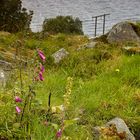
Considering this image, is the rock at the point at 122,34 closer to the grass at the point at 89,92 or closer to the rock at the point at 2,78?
the grass at the point at 89,92

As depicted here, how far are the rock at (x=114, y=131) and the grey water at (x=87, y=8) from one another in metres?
18.7

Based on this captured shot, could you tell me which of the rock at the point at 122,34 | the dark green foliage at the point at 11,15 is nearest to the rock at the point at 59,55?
the rock at the point at 122,34

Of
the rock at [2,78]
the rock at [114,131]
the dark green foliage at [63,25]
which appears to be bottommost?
the dark green foliage at [63,25]

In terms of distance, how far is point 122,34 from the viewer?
462 inches

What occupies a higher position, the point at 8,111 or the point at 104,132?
the point at 8,111

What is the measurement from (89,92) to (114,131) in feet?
4.13

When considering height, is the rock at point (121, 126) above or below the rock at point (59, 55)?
below

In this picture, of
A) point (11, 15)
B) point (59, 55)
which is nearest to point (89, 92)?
point (59, 55)

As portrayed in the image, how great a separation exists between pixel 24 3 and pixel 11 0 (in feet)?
43.5

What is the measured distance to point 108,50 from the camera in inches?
385

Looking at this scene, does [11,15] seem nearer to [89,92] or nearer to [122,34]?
[122,34]

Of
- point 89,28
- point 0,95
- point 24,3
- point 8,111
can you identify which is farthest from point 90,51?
point 24,3

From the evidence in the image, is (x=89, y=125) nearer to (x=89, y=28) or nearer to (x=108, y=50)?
A: (x=108, y=50)

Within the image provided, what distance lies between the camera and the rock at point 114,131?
549cm
